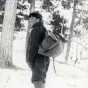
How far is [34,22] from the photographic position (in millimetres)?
5270

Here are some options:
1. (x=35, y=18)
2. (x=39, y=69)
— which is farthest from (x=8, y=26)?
(x=39, y=69)

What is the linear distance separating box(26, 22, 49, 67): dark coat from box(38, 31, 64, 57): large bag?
0.08m

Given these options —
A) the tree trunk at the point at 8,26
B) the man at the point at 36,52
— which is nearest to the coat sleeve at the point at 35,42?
the man at the point at 36,52

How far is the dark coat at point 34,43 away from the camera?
16.8 ft

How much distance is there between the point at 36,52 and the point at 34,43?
6.1 inches

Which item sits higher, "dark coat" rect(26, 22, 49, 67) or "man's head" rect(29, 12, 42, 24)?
"man's head" rect(29, 12, 42, 24)

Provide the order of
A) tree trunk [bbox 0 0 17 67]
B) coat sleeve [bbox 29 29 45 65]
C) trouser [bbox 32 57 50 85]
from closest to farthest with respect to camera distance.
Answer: coat sleeve [bbox 29 29 45 65]
trouser [bbox 32 57 50 85]
tree trunk [bbox 0 0 17 67]

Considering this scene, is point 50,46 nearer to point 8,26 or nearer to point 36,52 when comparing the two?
point 36,52

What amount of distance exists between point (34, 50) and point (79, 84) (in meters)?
6.14

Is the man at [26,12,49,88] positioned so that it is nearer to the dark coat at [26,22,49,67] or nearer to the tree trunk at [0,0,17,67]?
the dark coat at [26,22,49,67]

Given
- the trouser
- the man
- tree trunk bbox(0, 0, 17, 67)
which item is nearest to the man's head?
the man

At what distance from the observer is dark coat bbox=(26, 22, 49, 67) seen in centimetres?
512

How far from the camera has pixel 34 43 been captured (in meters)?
5.12

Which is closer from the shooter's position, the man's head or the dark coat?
the dark coat
